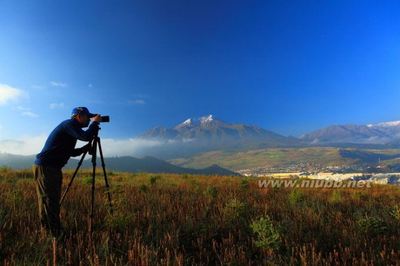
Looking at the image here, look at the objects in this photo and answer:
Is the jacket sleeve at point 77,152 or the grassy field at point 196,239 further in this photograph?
the jacket sleeve at point 77,152

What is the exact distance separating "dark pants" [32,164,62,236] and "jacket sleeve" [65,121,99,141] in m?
0.87

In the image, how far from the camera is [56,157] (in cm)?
725

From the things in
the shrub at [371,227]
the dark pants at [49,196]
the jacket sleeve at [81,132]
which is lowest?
the shrub at [371,227]

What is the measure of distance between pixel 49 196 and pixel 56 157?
0.79 m

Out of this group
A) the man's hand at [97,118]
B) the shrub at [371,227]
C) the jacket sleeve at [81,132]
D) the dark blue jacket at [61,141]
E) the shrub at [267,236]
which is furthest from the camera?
the shrub at [371,227]

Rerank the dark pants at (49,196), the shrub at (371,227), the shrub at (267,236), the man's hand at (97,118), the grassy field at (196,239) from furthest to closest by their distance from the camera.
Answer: the shrub at (371,227) → the man's hand at (97,118) → the dark pants at (49,196) → the shrub at (267,236) → the grassy field at (196,239)

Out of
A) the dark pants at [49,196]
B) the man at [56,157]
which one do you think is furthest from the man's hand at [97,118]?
the dark pants at [49,196]

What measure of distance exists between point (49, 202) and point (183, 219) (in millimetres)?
2875

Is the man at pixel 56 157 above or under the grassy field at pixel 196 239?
above

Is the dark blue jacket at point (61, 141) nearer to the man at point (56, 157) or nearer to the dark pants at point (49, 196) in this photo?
the man at point (56, 157)

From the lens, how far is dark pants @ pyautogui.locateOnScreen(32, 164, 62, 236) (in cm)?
680

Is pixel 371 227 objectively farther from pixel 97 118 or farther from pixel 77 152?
pixel 77 152

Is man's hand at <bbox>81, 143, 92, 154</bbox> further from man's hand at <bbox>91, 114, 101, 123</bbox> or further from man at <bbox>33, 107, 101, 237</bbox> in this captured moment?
man's hand at <bbox>91, 114, 101, 123</bbox>

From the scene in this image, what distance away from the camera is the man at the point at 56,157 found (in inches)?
270
